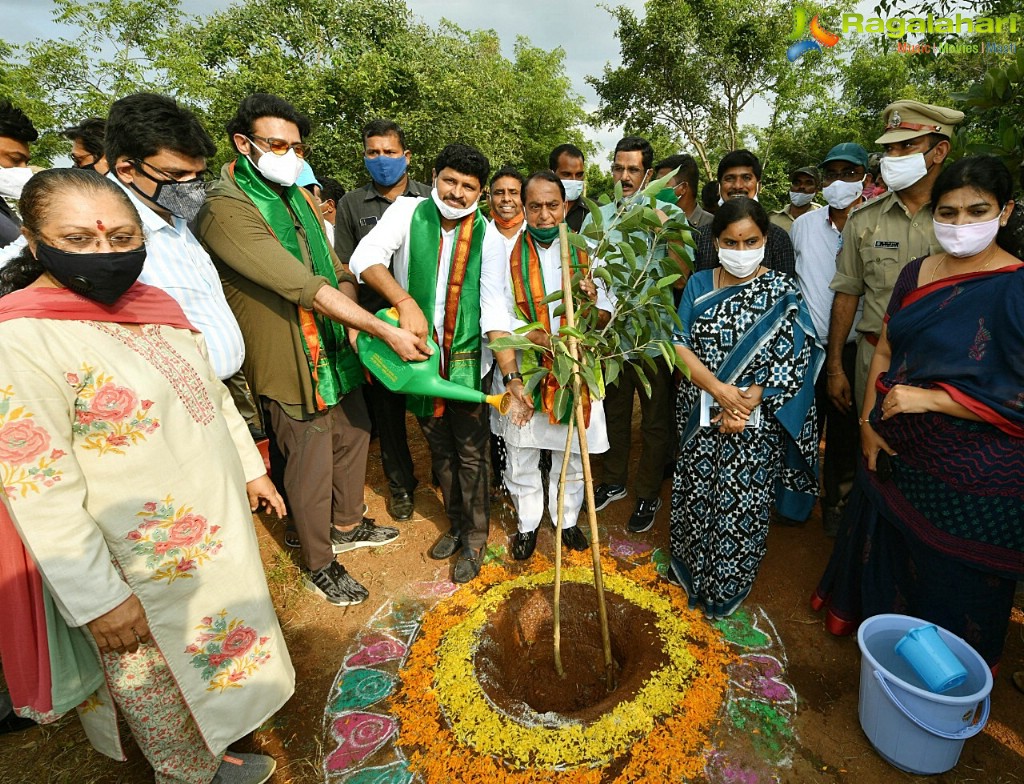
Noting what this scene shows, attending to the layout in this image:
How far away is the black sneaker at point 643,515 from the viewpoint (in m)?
3.51

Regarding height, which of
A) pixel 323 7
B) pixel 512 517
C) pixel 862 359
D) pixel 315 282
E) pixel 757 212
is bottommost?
pixel 512 517

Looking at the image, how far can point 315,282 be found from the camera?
7.70ft

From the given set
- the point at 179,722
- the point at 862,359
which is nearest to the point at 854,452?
the point at 862,359

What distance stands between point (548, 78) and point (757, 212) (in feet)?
86.9

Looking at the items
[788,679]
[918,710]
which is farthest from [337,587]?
[918,710]

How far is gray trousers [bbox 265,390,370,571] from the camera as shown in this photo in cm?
273

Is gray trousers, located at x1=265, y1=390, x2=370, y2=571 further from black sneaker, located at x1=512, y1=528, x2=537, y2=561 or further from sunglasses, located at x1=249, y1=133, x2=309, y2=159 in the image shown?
sunglasses, located at x1=249, y1=133, x2=309, y2=159

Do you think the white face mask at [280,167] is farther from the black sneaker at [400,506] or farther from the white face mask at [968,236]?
the white face mask at [968,236]

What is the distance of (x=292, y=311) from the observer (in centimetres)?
257

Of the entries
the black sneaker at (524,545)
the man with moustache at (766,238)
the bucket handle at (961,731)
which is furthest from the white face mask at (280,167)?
the bucket handle at (961,731)

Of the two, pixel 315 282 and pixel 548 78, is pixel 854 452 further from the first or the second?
pixel 548 78

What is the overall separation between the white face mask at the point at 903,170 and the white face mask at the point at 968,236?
0.86m

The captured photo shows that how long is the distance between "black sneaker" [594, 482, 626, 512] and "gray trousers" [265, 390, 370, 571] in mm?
1710

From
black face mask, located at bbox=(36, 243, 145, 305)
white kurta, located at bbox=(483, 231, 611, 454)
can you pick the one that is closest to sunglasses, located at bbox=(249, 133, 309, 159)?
white kurta, located at bbox=(483, 231, 611, 454)
